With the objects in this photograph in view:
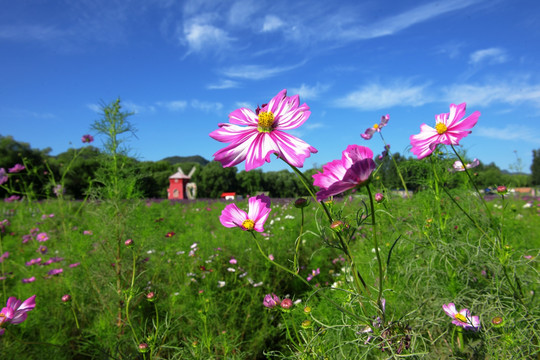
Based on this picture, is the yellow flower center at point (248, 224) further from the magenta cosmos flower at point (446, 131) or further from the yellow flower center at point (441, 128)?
the yellow flower center at point (441, 128)

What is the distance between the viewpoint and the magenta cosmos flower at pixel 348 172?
0.55m

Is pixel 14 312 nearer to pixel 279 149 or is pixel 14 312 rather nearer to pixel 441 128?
pixel 279 149

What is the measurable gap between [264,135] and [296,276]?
1785mm

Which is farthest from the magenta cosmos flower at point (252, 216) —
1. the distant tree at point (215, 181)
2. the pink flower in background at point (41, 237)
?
the distant tree at point (215, 181)

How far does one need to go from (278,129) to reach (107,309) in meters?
1.98

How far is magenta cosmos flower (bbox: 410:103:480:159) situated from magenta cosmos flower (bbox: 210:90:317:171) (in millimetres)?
398

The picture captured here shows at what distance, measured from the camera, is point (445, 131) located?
36.9 inches

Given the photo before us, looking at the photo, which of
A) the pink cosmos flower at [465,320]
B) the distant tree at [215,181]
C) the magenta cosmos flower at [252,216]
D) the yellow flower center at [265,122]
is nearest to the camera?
the yellow flower center at [265,122]

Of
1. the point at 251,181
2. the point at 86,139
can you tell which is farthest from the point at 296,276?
Answer: the point at 251,181

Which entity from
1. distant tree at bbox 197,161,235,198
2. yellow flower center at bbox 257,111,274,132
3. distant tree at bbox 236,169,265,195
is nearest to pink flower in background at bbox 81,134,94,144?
distant tree at bbox 236,169,265,195

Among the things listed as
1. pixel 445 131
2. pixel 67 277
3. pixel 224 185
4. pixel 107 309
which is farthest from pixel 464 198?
pixel 224 185

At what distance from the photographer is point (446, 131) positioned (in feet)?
3.07

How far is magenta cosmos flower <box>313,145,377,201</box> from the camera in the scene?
551 millimetres

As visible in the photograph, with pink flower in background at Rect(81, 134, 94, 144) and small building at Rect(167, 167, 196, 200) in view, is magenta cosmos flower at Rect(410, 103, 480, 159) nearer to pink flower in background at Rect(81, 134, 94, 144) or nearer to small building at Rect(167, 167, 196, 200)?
pink flower in background at Rect(81, 134, 94, 144)
